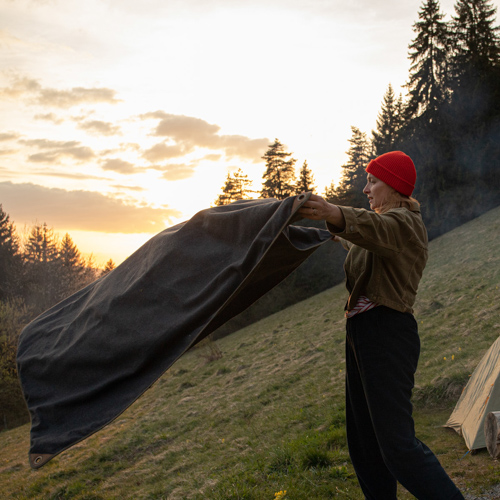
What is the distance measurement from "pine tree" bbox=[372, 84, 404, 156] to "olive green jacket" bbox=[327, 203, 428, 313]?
116 ft

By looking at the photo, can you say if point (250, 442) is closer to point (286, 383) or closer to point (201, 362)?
point (286, 383)

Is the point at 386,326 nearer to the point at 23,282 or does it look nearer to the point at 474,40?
the point at 474,40

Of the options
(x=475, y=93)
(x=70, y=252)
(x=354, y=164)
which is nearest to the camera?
(x=475, y=93)

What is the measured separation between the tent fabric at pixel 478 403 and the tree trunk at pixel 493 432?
0.65 ft

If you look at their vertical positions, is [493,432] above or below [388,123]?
below

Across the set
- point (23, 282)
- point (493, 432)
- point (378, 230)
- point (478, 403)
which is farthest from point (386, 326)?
point (23, 282)

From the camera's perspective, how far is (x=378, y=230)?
2293 mm

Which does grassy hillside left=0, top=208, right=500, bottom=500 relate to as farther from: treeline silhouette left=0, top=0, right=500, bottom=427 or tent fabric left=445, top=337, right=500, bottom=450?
treeline silhouette left=0, top=0, right=500, bottom=427

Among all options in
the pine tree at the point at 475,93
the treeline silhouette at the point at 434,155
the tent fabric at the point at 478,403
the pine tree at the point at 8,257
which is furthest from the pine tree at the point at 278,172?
the tent fabric at the point at 478,403

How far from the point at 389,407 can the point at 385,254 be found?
0.84m

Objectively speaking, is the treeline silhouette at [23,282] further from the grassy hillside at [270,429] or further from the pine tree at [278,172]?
the pine tree at [278,172]

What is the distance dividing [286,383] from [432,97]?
2949 centimetres

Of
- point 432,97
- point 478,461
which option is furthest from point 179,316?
point 432,97

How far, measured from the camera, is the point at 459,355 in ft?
24.2
